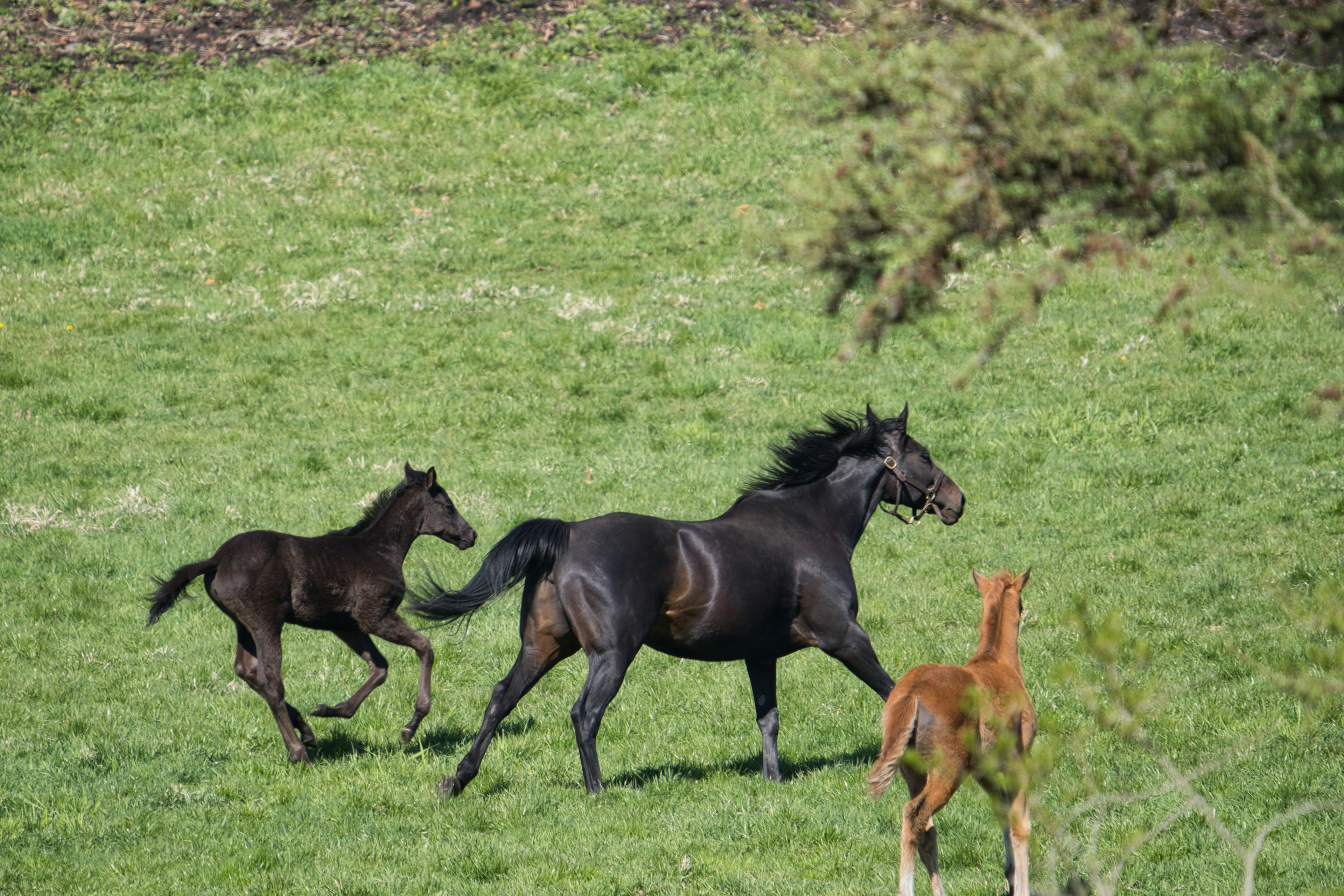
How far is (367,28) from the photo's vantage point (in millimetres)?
29141

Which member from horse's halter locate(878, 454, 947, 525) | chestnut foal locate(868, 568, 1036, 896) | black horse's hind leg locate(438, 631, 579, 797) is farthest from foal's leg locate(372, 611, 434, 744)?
chestnut foal locate(868, 568, 1036, 896)

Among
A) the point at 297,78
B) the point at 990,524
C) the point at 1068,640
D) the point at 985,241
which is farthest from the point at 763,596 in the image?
the point at 297,78

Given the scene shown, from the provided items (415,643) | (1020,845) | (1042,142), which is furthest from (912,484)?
(1042,142)

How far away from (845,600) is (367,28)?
24221mm

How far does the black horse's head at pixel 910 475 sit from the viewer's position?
995 cm

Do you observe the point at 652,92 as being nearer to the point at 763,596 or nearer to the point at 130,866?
the point at 763,596

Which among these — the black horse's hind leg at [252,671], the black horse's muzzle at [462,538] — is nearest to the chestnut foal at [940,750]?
the black horse's hind leg at [252,671]

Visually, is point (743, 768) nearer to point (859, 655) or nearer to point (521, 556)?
point (859, 655)

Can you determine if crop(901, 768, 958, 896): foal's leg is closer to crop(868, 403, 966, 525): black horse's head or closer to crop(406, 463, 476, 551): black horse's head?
crop(868, 403, 966, 525): black horse's head

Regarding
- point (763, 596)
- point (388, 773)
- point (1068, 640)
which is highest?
point (763, 596)

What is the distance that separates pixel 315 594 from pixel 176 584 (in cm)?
100

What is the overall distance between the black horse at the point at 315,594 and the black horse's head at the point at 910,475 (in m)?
3.67

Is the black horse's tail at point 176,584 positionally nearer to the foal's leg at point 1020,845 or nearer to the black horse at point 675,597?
the black horse at point 675,597

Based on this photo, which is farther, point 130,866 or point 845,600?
point 845,600
